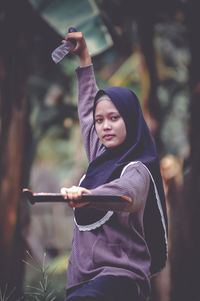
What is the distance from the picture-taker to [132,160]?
2561mm

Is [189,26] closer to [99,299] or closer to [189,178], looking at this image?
[189,178]

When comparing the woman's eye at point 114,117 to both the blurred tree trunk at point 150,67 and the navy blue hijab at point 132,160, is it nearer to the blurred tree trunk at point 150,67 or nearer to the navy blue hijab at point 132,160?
the navy blue hijab at point 132,160

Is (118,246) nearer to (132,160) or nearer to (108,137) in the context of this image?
(132,160)

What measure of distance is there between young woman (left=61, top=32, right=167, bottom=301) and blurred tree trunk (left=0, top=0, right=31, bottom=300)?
2.76 metres

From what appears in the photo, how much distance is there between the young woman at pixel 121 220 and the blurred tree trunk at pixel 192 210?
297 cm

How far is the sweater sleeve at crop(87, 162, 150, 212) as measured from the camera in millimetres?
2174

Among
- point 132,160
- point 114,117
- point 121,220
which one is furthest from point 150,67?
point 121,220

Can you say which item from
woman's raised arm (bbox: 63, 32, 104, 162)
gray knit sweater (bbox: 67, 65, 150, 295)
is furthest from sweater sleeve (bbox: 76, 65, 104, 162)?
gray knit sweater (bbox: 67, 65, 150, 295)

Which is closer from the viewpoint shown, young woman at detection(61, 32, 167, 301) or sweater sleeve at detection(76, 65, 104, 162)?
young woman at detection(61, 32, 167, 301)

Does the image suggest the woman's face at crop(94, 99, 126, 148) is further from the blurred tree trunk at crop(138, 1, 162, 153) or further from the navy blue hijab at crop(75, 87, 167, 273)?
the blurred tree trunk at crop(138, 1, 162, 153)

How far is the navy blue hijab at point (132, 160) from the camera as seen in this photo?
8.41ft

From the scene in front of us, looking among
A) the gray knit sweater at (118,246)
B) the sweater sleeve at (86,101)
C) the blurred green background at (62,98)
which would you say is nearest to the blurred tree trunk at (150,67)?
the blurred green background at (62,98)

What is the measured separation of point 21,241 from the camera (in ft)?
18.3

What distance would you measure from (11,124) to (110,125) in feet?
9.60
